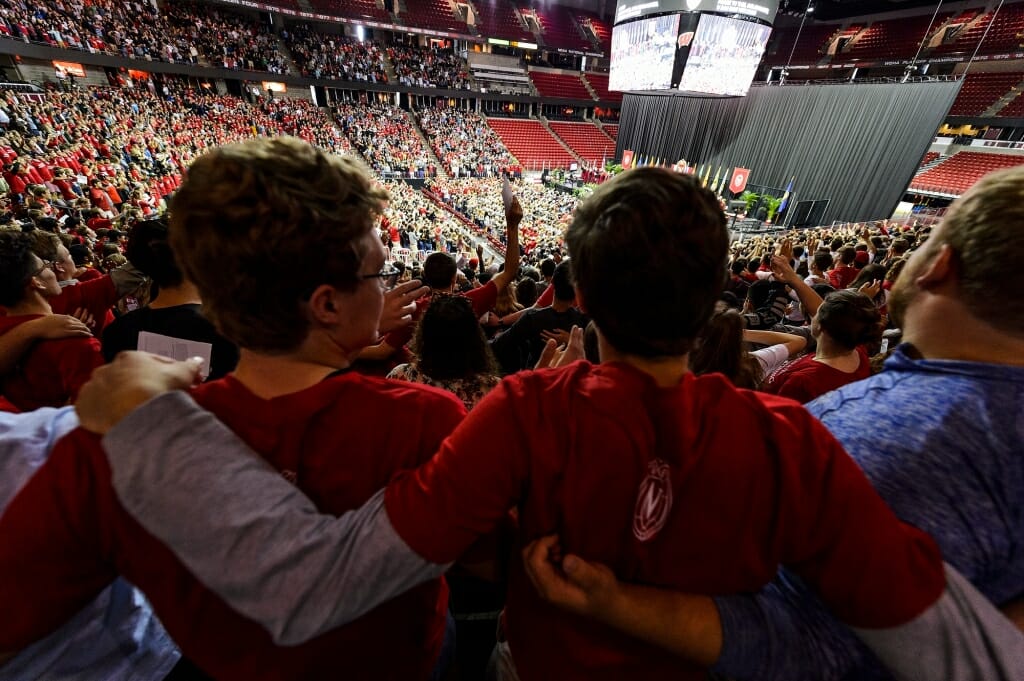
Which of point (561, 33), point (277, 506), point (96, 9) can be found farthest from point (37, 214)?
point (561, 33)

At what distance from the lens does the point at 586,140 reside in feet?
103

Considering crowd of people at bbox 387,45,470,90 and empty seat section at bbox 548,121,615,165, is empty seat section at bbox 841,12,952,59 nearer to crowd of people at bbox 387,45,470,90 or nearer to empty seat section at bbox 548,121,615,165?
empty seat section at bbox 548,121,615,165

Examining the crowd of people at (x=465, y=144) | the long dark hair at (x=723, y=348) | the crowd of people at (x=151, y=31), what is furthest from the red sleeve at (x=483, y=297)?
the crowd of people at (x=465, y=144)

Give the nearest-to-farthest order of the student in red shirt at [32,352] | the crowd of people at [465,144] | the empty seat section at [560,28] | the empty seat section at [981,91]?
the student in red shirt at [32,352] < the empty seat section at [981,91] < the crowd of people at [465,144] < the empty seat section at [560,28]

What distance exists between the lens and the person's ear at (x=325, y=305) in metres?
0.81

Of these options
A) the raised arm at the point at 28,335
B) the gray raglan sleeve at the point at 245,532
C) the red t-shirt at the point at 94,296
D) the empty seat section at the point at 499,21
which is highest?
the empty seat section at the point at 499,21

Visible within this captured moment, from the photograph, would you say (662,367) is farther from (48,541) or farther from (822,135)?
(822,135)

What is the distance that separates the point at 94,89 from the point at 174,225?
2424 centimetres

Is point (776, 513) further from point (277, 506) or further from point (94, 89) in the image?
point (94, 89)

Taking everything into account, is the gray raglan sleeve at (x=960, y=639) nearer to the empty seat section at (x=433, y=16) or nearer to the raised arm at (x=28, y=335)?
the raised arm at (x=28, y=335)

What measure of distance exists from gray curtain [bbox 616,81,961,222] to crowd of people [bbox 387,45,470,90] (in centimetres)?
1329

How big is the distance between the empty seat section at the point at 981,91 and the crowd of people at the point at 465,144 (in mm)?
21961

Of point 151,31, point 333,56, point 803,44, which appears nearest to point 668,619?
point 151,31

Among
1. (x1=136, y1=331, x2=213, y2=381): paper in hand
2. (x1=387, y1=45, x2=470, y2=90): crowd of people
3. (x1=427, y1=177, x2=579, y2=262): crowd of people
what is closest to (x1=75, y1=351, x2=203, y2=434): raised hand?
(x1=136, y1=331, x2=213, y2=381): paper in hand
